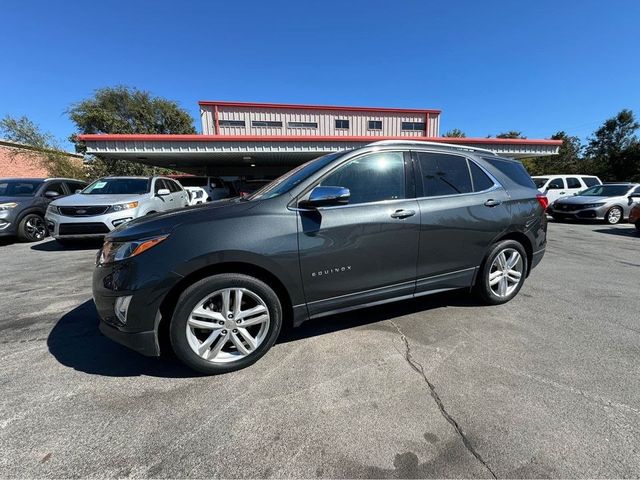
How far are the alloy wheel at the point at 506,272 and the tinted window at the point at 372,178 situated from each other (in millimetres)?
1563

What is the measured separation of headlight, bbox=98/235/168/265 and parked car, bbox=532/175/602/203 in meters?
16.4

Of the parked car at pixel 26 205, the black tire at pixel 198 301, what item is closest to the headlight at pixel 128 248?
the black tire at pixel 198 301

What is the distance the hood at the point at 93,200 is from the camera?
6.55m

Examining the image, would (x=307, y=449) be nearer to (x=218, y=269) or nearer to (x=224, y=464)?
(x=224, y=464)

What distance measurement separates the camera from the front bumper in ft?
21.2

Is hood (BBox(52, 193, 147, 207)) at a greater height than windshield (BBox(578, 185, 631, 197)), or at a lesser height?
greater

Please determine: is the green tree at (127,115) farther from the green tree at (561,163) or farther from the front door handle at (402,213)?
the green tree at (561,163)

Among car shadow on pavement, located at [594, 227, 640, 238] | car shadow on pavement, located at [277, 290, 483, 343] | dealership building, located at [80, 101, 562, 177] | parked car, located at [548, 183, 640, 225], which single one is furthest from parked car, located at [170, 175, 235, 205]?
parked car, located at [548, 183, 640, 225]

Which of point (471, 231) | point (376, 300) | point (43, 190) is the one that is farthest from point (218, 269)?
point (43, 190)

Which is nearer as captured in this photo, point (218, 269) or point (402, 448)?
point (402, 448)

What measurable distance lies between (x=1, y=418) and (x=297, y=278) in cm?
210

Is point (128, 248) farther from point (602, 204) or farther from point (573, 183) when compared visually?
point (573, 183)

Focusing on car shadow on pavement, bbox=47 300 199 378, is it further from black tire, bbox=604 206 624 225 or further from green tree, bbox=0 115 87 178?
green tree, bbox=0 115 87 178

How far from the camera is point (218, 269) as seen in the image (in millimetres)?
2371
